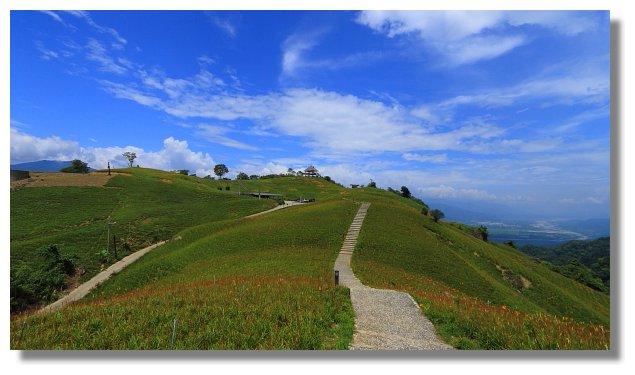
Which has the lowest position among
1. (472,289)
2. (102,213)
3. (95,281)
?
(95,281)

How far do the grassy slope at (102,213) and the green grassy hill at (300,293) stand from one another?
4.02ft

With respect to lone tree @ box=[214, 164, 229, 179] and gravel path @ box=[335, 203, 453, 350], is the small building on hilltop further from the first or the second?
gravel path @ box=[335, 203, 453, 350]

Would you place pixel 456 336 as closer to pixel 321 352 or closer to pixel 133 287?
pixel 321 352

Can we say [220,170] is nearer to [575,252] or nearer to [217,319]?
[217,319]

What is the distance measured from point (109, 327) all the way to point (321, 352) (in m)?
6.72

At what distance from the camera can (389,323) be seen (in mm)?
11789

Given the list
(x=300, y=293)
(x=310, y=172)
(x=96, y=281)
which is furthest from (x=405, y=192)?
(x=300, y=293)

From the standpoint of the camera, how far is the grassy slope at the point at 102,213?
4103cm

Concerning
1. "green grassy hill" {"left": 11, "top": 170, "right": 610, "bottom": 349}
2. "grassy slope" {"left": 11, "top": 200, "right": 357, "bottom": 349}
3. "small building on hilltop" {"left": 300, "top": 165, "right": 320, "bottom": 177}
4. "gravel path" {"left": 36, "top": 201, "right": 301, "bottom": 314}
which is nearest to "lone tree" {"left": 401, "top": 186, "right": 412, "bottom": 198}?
"small building on hilltop" {"left": 300, "top": 165, "right": 320, "bottom": 177}

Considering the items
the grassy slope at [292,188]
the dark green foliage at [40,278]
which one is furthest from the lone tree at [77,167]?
Result: the dark green foliage at [40,278]

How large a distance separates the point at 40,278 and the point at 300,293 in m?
29.7

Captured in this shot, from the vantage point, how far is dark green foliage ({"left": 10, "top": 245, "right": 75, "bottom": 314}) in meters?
26.4

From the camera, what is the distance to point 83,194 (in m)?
64.9

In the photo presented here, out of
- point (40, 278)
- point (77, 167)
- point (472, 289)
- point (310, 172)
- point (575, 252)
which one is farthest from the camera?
point (310, 172)
